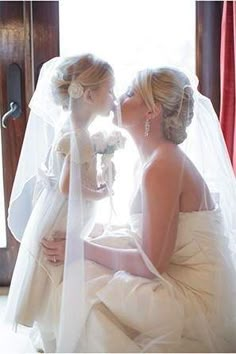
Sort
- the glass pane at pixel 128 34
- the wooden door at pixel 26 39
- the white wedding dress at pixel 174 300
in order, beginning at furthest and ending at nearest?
the wooden door at pixel 26 39 → the glass pane at pixel 128 34 → the white wedding dress at pixel 174 300

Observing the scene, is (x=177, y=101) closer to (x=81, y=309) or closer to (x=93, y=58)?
(x=93, y=58)

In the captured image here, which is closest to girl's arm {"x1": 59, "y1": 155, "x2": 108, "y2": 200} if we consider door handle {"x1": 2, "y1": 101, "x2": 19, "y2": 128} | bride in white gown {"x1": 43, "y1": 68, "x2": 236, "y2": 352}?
bride in white gown {"x1": 43, "y1": 68, "x2": 236, "y2": 352}

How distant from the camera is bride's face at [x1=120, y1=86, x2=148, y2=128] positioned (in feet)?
4.48

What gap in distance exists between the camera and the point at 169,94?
1.36 meters

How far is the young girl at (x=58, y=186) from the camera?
51.8 inches

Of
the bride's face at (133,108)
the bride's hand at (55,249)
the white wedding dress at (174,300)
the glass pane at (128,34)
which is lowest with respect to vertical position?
the white wedding dress at (174,300)

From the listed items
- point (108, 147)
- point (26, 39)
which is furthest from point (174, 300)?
point (26, 39)

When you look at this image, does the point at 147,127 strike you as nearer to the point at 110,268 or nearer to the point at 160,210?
the point at 160,210

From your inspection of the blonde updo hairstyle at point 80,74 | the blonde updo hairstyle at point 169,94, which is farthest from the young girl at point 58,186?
the blonde updo hairstyle at point 169,94

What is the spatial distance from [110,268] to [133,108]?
48 cm

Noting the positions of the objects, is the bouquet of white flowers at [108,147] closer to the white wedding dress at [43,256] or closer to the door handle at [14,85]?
the white wedding dress at [43,256]

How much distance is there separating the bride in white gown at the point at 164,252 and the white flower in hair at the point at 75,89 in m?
0.14

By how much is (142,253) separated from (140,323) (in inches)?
7.6

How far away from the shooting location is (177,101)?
1.37m
